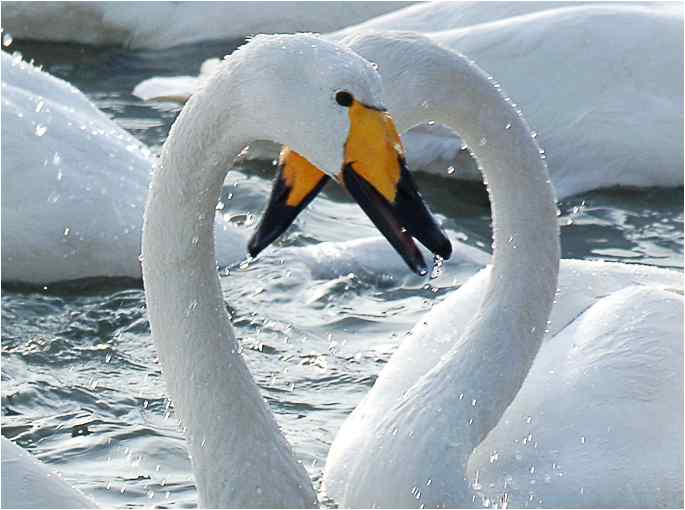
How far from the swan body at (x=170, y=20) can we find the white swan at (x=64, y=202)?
3157 mm

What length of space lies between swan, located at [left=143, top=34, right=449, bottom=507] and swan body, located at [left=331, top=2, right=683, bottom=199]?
4.08 metres

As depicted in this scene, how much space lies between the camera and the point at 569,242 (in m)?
7.14

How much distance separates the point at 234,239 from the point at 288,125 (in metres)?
3.41

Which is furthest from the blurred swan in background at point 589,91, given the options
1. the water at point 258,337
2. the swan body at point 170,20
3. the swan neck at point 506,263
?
the swan neck at point 506,263

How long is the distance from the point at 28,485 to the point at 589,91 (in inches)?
175

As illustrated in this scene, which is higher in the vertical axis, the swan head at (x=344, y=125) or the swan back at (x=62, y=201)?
the swan head at (x=344, y=125)

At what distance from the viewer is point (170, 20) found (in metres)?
9.82

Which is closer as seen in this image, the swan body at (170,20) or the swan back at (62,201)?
the swan back at (62,201)

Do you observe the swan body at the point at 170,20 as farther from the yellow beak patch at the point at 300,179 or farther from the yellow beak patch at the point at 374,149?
the yellow beak patch at the point at 374,149

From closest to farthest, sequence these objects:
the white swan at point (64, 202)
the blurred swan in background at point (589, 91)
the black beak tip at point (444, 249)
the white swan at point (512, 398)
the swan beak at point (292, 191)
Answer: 1. the black beak tip at point (444, 249)
2. the swan beak at point (292, 191)
3. the white swan at point (512, 398)
4. the white swan at point (64, 202)
5. the blurred swan in background at point (589, 91)

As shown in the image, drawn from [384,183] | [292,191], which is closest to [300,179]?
[292,191]

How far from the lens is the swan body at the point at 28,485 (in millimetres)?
3893

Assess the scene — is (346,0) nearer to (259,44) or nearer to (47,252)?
(47,252)

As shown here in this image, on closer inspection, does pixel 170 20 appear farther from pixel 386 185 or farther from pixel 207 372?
pixel 386 185
